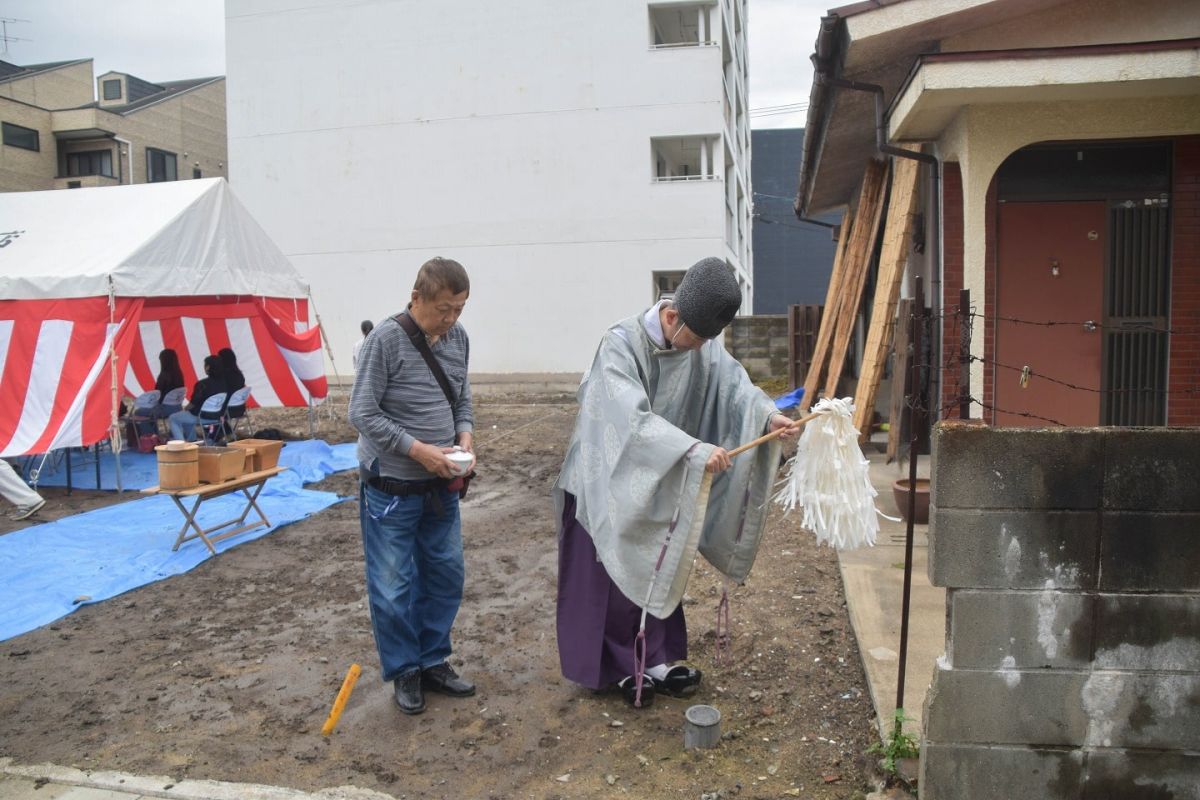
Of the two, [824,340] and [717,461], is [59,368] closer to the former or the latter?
[717,461]

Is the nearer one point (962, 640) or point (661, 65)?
point (962, 640)

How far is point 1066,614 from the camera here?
2.54 m

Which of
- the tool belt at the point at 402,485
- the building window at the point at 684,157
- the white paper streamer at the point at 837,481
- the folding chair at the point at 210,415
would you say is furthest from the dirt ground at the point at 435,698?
the building window at the point at 684,157

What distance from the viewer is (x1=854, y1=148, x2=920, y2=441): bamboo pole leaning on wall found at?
738 centimetres

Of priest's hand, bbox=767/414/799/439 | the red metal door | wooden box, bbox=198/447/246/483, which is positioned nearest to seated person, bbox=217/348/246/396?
wooden box, bbox=198/447/246/483

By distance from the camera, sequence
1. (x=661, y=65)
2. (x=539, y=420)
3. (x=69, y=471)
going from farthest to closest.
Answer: (x=661, y=65) → (x=539, y=420) → (x=69, y=471)

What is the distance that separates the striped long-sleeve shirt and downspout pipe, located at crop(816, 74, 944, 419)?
410 cm

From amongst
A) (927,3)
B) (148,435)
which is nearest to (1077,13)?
(927,3)

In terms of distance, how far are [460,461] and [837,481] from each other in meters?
1.46

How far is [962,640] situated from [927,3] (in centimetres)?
454

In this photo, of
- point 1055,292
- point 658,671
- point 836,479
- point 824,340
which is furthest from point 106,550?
point 824,340

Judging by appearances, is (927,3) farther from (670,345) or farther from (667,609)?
(667,609)

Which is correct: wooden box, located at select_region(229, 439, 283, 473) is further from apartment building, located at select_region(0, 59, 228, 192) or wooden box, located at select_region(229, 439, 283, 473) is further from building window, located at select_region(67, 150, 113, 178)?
building window, located at select_region(67, 150, 113, 178)

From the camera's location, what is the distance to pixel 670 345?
3.37 meters
